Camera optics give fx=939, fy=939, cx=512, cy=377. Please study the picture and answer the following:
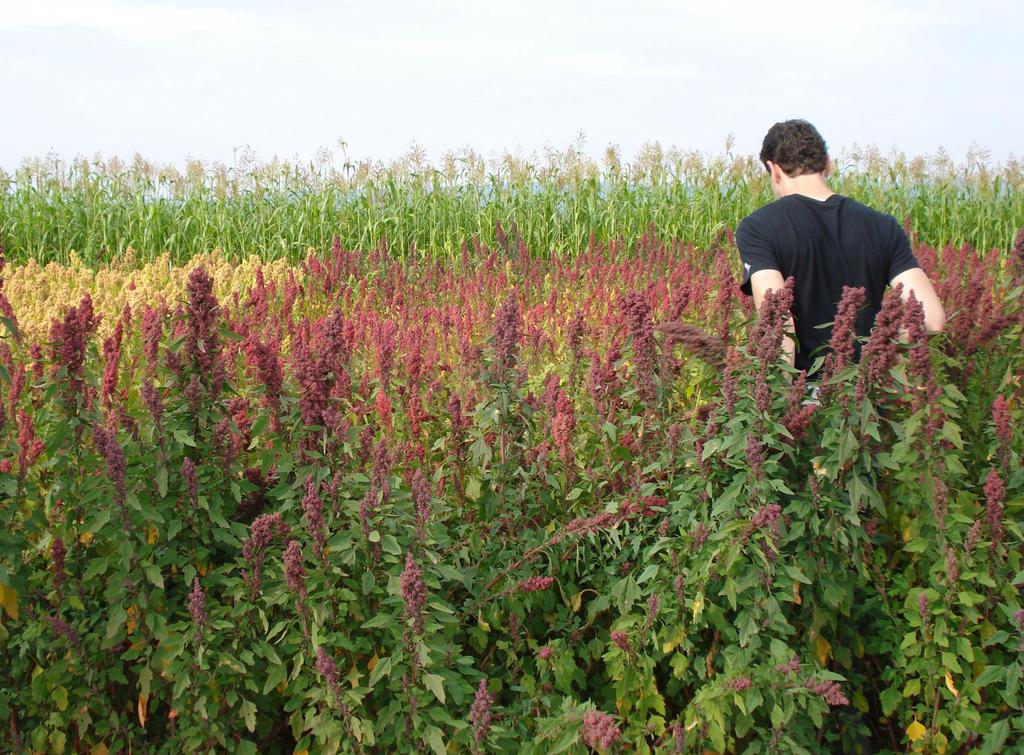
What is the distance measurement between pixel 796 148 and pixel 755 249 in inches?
24.6

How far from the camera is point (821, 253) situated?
470 cm

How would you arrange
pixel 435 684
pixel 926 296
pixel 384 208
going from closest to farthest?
pixel 435 684
pixel 926 296
pixel 384 208

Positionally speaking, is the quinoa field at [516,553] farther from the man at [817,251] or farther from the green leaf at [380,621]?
the man at [817,251]

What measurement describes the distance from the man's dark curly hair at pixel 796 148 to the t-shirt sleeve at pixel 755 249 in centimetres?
42

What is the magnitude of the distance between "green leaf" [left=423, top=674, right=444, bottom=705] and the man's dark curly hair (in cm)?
328

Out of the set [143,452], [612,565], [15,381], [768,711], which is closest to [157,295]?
[15,381]

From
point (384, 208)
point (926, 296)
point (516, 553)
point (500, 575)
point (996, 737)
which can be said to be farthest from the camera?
point (384, 208)

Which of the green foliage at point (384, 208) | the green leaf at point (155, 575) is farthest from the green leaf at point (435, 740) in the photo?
the green foliage at point (384, 208)

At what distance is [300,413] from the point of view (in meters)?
3.46

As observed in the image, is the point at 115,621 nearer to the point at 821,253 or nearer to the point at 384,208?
the point at 821,253

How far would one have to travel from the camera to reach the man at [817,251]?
15.3ft

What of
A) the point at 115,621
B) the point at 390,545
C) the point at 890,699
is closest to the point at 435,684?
the point at 390,545

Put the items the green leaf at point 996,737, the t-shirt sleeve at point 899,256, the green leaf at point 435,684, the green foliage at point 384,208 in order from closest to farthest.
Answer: the green leaf at point 435,684 → the green leaf at point 996,737 → the t-shirt sleeve at point 899,256 → the green foliage at point 384,208

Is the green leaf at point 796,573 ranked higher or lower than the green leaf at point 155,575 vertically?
higher
